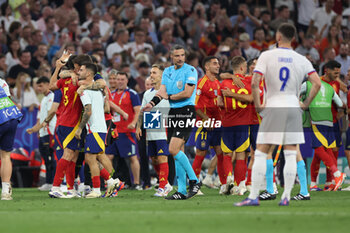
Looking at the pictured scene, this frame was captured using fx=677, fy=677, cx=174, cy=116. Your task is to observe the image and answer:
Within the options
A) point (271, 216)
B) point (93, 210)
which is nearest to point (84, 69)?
point (93, 210)

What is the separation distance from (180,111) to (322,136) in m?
4.26

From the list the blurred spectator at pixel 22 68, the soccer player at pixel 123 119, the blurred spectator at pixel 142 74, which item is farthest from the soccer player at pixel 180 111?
the blurred spectator at pixel 22 68

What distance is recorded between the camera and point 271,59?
8.73 m

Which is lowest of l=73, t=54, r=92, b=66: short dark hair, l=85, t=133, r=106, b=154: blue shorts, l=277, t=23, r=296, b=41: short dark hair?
l=85, t=133, r=106, b=154: blue shorts

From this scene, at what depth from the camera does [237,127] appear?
490 inches

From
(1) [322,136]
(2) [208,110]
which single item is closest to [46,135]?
(2) [208,110]

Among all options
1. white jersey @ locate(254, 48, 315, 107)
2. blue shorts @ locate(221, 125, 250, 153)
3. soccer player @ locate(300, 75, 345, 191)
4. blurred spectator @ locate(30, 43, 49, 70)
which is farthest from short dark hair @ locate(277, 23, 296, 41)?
blurred spectator @ locate(30, 43, 49, 70)

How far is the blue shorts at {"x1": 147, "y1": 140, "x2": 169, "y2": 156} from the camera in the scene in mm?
13734

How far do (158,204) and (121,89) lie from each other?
6.48 metres

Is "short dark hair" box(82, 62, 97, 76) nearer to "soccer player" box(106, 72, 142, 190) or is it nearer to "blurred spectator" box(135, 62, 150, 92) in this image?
"soccer player" box(106, 72, 142, 190)

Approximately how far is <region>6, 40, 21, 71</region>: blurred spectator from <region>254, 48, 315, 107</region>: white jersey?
491 inches

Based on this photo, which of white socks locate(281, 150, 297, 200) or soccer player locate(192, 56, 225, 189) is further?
soccer player locate(192, 56, 225, 189)

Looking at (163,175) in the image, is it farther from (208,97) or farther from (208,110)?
(208,97)

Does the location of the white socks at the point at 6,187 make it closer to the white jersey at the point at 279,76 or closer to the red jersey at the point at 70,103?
the red jersey at the point at 70,103
